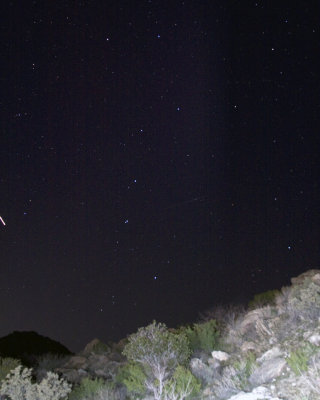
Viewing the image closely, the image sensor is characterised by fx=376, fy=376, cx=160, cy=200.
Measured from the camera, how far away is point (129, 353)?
13984 millimetres

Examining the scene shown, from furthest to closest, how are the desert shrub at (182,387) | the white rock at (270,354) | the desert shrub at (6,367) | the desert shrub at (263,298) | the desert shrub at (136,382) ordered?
the desert shrub at (263,298), the desert shrub at (6,367), the desert shrub at (136,382), the white rock at (270,354), the desert shrub at (182,387)

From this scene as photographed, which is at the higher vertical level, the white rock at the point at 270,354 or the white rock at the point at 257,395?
the white rock at the point at 257,395

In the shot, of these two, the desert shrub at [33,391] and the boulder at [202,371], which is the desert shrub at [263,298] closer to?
the boulder at [202,371]

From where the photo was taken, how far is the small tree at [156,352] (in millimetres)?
12570

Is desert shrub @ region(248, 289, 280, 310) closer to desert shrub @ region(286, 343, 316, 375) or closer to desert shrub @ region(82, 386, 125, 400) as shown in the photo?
desert shrub @ region(82, 386, 125, 400)

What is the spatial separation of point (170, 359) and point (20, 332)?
49.0m

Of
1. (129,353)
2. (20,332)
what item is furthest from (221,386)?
(20,332)

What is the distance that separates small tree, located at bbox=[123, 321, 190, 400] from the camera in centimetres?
1257

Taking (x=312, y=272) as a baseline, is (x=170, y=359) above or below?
above

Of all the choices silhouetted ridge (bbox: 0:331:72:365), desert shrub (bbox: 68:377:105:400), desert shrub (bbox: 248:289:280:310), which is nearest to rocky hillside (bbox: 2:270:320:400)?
desert shrub (bbox: 68:377:105:400)

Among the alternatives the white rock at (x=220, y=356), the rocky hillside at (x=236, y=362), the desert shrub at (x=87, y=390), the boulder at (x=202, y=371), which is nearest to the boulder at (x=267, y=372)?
the rocky hillside at (x=236, y=362)

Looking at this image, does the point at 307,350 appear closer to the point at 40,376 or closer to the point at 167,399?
the point at 167,399

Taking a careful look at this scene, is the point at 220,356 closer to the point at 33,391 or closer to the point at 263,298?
the point at 33,391

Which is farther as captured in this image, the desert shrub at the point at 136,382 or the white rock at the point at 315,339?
the desert shrub at the point at 136,382
